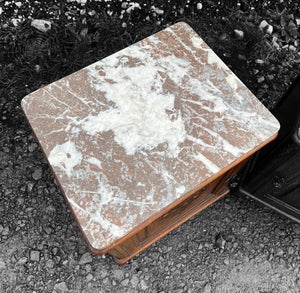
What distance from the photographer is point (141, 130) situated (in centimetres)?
129

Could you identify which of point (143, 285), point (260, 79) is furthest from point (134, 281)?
point (260, 79)

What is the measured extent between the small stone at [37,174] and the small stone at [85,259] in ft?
1.73

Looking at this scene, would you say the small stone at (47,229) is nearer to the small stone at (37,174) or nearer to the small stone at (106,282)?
the small stone at (37,174)

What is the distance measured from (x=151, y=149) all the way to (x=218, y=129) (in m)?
0.28

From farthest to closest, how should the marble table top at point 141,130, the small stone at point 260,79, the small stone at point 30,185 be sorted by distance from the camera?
1. the small stone at point 260,79
2. the small stone at point 30,185
3. the marble table top at point 141,130

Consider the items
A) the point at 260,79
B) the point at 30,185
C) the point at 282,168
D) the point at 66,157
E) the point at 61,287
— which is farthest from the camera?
the point at 260,79

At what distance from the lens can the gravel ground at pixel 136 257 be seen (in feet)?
5.73

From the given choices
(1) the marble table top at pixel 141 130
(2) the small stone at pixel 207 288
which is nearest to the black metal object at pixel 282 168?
(1) the marble table top at pixel 141 130

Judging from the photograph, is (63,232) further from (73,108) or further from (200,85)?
(200,85)

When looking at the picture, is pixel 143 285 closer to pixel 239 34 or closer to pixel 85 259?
pixel 85 259

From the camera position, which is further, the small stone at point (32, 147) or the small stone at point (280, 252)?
the small stone at point (32, 147)

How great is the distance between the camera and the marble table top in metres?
1.18

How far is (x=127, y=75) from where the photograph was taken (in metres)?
1.42

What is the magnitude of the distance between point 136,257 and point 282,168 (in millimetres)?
925
